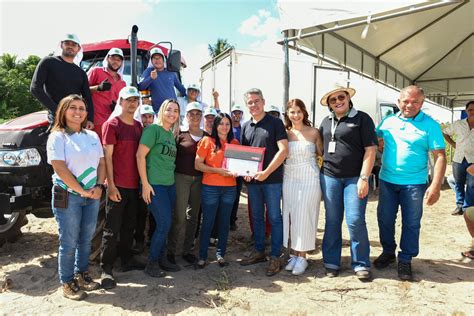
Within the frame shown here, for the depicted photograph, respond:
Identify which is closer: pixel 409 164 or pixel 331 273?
pixel 409 164

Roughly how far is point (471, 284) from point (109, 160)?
381cm

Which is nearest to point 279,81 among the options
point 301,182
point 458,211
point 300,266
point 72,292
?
point 458,211

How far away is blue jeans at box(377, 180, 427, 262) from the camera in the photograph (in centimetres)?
330

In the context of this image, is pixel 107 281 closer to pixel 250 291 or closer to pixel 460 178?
pixel 250 291

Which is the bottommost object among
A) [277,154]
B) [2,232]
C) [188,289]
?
[188,289]

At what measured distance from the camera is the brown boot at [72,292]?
2969 millimetres

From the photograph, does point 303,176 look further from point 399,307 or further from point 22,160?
point 22,160

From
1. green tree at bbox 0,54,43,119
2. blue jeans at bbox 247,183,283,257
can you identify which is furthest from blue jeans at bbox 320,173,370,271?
green tree at bbox 0,54,43,119

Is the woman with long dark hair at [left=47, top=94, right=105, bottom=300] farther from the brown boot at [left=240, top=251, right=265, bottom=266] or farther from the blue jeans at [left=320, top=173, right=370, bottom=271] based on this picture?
the blue jeans at [left=320, top=173, right=370, bottom=271]

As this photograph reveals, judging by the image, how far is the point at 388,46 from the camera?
20.3 ft

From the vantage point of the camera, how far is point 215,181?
138 inches

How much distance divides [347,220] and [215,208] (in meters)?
1.39

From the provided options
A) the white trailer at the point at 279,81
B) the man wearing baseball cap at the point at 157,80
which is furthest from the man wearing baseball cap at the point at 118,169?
the white trailer at the point at 279,81

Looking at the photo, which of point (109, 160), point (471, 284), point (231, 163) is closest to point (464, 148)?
point (471, 284)
